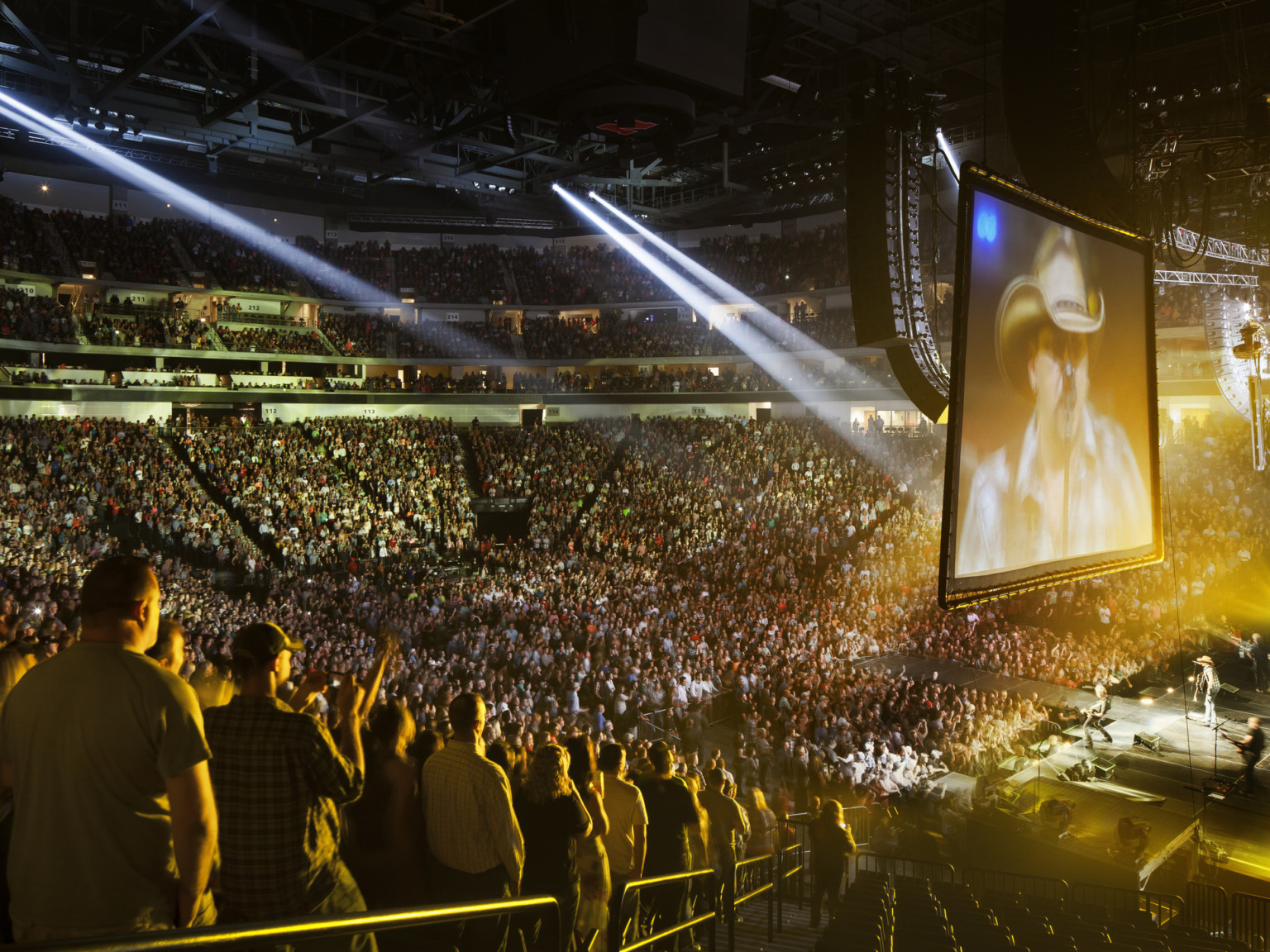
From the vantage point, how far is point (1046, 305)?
600 centimetres

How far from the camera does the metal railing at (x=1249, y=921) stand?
8172 millimetres

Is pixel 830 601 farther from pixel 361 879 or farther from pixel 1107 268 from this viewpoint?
pixel 361 879

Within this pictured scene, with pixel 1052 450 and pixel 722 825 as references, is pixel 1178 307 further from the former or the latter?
pixel 722 825

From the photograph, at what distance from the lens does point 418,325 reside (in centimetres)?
3703

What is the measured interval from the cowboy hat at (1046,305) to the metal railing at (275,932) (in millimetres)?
4825

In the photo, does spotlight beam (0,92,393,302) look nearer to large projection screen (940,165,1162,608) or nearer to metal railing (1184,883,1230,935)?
large projection screen (940,165,1162,608)

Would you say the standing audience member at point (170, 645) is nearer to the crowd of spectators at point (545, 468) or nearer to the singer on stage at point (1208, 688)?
the singer on stage at point (1208, 688)

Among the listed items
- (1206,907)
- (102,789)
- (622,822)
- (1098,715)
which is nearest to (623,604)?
(1098,715)

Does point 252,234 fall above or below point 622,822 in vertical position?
above

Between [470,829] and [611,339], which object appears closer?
[470,829]

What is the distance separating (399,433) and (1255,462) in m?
24.2

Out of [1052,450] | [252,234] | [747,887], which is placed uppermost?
[252,234]

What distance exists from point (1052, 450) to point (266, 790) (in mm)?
5655

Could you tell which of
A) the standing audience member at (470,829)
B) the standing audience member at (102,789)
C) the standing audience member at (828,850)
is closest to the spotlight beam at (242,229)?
the standing audience member at (828,850)
